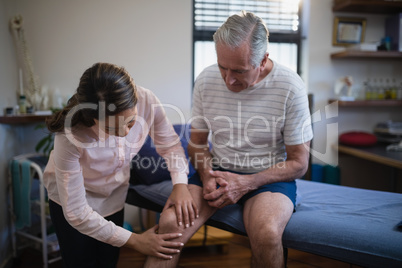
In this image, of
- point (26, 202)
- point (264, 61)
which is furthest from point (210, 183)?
point (26, 202)

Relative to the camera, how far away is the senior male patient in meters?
1.31

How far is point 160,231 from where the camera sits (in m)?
1.30

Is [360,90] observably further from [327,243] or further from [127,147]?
[127,147]

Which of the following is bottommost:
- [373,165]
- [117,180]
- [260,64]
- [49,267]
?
[49,267]

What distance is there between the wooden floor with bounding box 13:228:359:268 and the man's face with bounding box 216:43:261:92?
1225mm

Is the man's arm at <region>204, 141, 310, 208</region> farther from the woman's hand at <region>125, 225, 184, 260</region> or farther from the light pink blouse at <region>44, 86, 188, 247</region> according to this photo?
the woman's hand at <region>125, 225, 184, 260</region>

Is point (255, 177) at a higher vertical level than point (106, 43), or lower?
lower

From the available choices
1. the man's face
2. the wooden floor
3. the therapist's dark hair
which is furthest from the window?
the therapist's dark hair

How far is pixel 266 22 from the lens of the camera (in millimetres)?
2924

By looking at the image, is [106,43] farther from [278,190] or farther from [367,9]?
[367,9]

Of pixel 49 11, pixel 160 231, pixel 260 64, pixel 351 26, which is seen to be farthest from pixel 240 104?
pixel 351 26

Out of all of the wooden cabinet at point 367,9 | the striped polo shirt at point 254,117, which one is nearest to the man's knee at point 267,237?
the striped polo shirt at point 254,117

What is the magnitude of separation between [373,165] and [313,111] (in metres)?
0.76

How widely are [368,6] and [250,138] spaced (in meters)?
1.90
